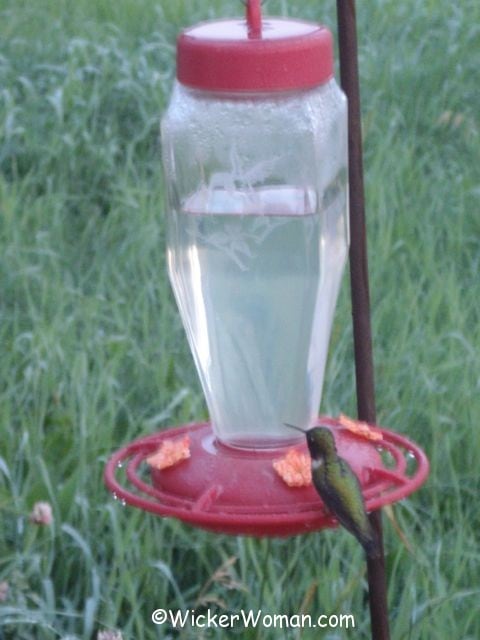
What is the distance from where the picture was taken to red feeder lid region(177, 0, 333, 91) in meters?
1.51

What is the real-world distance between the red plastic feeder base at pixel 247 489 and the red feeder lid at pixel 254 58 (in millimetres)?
441

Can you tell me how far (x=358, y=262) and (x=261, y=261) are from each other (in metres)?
0.13

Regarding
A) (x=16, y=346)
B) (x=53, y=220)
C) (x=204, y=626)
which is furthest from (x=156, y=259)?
(x=204, y=626)

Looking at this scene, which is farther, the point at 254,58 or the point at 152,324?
the point at 152,324

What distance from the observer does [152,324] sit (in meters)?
3.39

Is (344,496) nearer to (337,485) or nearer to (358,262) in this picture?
(337,485)

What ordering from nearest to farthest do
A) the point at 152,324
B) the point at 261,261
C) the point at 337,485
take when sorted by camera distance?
the point at 337,485 < the point at 261,261 < the point at 152,324

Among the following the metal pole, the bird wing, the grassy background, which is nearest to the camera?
the bird wing

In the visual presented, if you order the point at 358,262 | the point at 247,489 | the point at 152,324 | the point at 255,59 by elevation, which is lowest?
the point at 152,324

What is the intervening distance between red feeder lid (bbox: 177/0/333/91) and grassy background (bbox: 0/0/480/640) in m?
1.04

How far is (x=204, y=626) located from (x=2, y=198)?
6.32 ft

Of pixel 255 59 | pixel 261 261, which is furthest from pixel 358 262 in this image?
pixel 255 59

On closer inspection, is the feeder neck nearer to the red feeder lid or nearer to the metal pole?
the red feeder lid

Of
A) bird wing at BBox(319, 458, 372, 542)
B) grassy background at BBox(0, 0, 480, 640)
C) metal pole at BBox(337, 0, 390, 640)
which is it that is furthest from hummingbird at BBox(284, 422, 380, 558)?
grassy background at BBox(0, 0, 480, 640)
